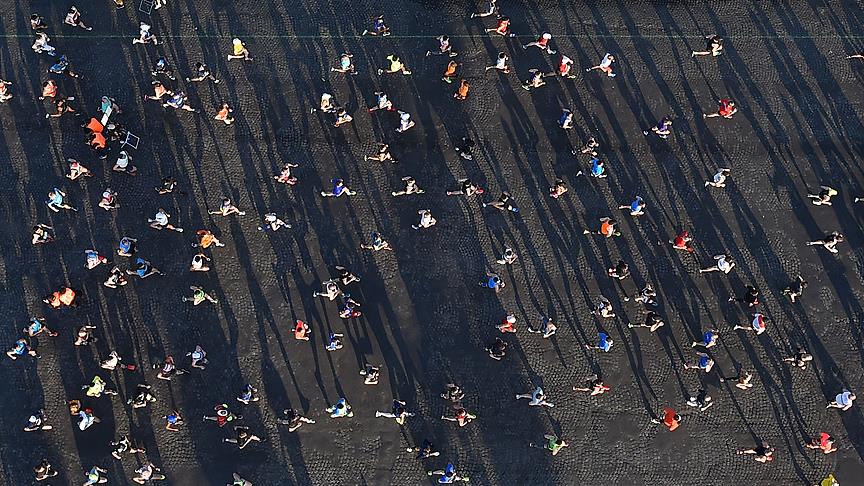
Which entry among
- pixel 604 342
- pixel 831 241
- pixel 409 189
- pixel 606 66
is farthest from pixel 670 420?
pixel 606 66

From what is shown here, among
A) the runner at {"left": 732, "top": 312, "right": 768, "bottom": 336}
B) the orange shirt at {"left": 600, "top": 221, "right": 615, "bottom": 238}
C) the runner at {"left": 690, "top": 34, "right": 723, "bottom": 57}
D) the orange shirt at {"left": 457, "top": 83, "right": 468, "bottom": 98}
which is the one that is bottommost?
the runner at {"left": 732, "top": 312, "right": 768, "bottom": 336}

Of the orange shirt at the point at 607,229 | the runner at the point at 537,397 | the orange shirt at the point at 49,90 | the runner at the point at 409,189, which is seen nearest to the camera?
the runner at the point at 537,397

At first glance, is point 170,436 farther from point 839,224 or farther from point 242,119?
point 839,224

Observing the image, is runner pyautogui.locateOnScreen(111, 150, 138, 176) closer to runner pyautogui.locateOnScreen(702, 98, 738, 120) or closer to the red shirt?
runner pyautogui.locateOnScreen(702, 98, 738, 120)

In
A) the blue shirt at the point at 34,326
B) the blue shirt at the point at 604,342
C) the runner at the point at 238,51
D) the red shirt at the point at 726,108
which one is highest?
the runner at the point at 238,51

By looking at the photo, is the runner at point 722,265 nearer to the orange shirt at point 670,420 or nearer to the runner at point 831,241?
the runner at point 831,241

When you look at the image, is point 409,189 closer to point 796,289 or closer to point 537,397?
point 537,397

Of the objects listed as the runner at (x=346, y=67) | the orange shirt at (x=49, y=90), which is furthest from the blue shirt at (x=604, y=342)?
the orange shirt at (x=49, y=90)

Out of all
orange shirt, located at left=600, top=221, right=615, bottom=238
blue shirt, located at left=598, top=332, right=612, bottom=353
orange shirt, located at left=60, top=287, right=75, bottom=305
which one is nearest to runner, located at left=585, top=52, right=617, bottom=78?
orange shirt, located at left=600, top=221, right=615, bottom=238

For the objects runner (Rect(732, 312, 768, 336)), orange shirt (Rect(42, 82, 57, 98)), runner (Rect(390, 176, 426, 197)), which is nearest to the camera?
runner (Rect(732, 312, 768, 336))
